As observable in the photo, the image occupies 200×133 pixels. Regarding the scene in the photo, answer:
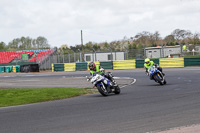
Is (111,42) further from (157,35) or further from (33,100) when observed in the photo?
(33,100)

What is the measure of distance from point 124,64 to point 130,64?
0.84 m

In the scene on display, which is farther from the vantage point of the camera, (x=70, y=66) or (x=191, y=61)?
(x=70, y=66)

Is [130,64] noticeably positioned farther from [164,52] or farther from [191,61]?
[191,61]

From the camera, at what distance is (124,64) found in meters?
37.1

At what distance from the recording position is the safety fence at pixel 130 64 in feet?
105

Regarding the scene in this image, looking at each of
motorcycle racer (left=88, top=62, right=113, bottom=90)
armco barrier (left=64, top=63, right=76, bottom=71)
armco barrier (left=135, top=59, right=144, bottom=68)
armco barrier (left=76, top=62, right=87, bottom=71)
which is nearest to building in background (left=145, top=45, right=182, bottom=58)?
armco barrier (left=135, top=59, right=144, bottom=68)

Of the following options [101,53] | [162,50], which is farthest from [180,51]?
[101,53]

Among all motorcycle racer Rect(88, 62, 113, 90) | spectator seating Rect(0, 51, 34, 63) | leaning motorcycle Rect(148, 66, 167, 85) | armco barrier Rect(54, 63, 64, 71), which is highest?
spectator seating Rect(0, 51, 34, 63)

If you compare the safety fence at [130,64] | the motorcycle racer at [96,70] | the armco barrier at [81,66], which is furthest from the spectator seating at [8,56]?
the motorcycle racer at [96,70]

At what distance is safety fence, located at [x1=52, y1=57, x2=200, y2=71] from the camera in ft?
105

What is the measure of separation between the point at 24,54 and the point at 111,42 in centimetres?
1385

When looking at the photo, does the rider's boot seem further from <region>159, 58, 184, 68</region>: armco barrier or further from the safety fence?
<region>159, 58, 184, 68</region>: armco barrier

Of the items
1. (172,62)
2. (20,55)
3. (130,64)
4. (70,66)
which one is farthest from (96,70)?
(20,55)

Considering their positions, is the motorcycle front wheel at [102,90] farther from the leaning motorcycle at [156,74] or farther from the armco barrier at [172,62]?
the armco barrier at [172,62]
